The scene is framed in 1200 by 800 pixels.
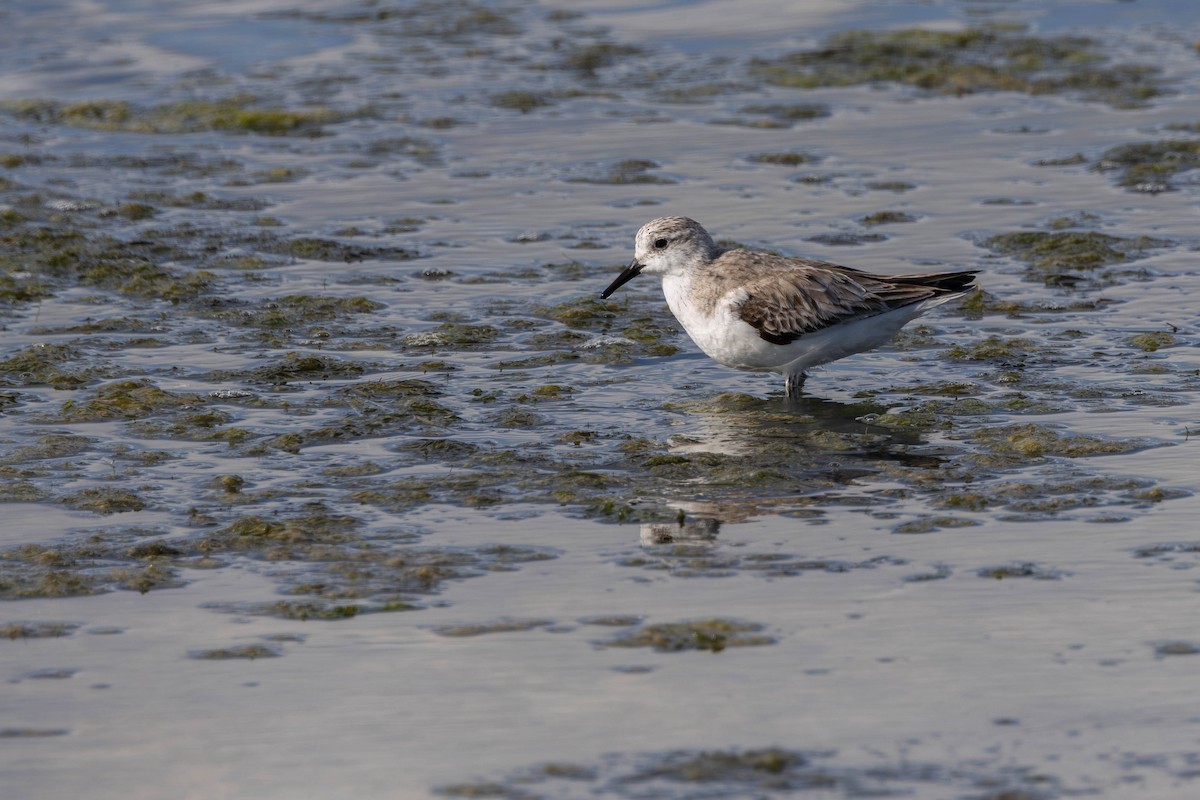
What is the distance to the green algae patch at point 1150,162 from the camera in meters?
16.4

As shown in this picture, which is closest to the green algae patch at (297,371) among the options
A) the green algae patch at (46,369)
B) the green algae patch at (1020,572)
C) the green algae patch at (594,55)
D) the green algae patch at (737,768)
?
the green algae patch at (46,369)

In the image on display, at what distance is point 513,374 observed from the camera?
11.6 metres

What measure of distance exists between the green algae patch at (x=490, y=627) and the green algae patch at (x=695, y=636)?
0.38m

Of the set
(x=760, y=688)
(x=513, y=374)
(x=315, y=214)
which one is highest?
(x=315, y=214)

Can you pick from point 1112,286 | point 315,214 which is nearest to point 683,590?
point 1112,286

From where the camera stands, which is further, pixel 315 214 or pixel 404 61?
pixel 404 61

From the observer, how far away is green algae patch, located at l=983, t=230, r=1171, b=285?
13.9 meters

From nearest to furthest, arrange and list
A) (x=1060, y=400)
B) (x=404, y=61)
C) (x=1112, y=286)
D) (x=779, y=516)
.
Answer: (x=779, y=516) < (x=1060, y=400) < (x=1112, y=286) < (x=404, y=61)

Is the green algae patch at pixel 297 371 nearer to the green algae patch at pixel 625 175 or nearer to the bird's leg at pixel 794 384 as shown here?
the bird's leg at pixel 794 384

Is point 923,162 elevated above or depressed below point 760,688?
above

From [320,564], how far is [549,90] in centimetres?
1381

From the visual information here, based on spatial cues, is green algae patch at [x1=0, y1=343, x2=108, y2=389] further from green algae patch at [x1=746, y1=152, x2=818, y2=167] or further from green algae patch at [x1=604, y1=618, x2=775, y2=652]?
green algae patch at [x1=746, y1=152, x2=818, y2=167]

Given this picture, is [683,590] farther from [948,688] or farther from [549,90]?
[549,90]

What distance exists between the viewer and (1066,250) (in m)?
14.3
